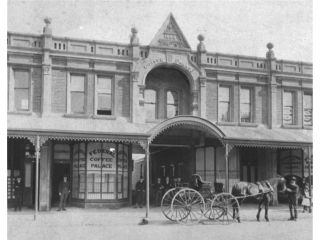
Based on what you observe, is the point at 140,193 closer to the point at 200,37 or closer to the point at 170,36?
the point at 170,36

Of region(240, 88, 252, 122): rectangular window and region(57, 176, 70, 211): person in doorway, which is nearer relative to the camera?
region(57, 176, 70, 211): person in doorway

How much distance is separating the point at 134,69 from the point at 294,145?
8019 mm

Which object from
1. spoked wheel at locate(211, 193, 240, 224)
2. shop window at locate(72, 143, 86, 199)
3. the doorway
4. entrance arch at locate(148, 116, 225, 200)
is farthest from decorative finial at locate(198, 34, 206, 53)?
spoked wheel at locate(211, 193, 240, 224)

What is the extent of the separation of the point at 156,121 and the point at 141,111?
0.88 metres

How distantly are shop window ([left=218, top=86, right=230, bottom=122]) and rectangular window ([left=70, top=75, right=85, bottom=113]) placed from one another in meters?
6.78

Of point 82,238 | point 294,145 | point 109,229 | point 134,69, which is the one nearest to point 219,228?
point 109,229

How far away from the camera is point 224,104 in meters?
23.1

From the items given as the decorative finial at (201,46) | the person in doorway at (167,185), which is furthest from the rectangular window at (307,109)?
the person in doorway at (167,185)

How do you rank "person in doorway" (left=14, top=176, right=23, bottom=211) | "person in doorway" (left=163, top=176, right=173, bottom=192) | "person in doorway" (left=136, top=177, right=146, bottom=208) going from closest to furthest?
1. "person in doorway" (left=14, top=176, right=23, bottom=211)
2. "person in doorway" (left=136, top=177, right=146, bottom=208)
3. "person in doorway" (left=163, top=176, right=173, bottom=192)

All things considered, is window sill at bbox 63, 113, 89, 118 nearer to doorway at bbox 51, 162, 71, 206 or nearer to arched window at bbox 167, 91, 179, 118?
doorway at bbox 51, 162, 71, 206

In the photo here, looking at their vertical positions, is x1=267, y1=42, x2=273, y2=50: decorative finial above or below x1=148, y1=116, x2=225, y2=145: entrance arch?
above

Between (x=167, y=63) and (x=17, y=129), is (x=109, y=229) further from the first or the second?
(x=167, y=63)

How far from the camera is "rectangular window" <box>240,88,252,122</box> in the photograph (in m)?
23.5

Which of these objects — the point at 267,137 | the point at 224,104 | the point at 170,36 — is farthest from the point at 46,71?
the point at 267,137
